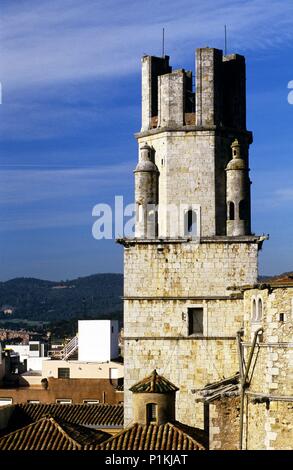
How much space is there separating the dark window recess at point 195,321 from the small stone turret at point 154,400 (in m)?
1.82

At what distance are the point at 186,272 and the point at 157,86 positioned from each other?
646 centimetres

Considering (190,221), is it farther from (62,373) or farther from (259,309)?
(62,373)

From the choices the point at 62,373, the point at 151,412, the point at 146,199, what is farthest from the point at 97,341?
the point at 151,412

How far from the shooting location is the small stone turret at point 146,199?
36219 mm

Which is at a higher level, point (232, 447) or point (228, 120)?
point (228, 120)

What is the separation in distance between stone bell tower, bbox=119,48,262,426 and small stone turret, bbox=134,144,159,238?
3 cm

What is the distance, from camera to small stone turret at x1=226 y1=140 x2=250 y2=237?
3588cm

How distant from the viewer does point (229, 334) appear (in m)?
35.4

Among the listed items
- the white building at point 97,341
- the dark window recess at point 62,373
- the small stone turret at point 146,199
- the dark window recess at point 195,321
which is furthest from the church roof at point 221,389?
the white building at point 97,341

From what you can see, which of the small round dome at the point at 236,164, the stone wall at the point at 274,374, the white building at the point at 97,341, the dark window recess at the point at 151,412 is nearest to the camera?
the stone wall at the point at 274,374

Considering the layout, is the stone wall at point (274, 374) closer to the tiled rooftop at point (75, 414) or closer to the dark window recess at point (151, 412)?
the dark window recess at point (151, 412)

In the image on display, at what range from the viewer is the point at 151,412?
3472 centimetres
